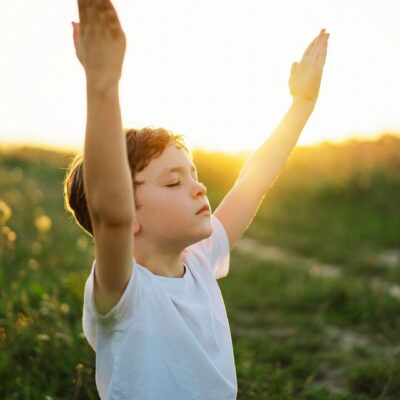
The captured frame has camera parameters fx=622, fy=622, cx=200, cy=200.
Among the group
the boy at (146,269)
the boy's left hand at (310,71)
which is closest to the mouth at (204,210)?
the boy at (146,269)

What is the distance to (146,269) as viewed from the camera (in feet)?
5.46

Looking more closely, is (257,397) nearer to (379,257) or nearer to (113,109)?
(113,109)

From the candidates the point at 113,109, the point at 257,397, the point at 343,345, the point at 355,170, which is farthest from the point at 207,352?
the point at 355,170

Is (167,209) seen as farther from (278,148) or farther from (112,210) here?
(278,148)

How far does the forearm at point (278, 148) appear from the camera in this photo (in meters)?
2.17

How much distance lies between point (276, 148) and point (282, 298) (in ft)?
9.75

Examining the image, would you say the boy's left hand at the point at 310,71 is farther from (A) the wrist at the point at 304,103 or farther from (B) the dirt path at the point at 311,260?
(B) the dirt path at the point at 311,260

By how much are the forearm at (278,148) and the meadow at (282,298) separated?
934 millimetres

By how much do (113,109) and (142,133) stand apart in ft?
1.77

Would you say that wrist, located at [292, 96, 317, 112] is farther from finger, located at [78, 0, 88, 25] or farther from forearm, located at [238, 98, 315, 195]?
finger, located at [78, 0, 88, 25]

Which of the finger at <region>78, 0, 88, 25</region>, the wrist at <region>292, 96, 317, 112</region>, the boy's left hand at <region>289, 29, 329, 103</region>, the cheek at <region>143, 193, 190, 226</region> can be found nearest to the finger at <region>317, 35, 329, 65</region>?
the boy's left hand at <region>289, 29, 329, 103</region>

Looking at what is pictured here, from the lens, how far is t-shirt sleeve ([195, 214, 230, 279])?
6.70ft

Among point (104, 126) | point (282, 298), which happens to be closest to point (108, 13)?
point (104, 126)

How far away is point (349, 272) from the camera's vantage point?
587 cm
